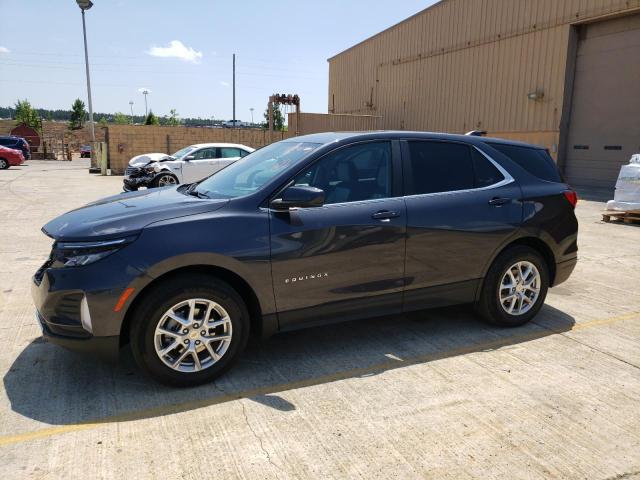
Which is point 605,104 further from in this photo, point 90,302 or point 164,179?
point 90,302

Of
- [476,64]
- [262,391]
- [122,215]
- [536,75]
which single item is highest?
[476,64]

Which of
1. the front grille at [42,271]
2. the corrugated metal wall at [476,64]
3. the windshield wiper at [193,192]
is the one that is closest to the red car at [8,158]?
the corrugated metal wall at [476,64]

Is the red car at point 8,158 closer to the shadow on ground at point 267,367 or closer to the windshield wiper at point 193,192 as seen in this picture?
the shadow on ground at point 267,367

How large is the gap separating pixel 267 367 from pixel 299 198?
129cm

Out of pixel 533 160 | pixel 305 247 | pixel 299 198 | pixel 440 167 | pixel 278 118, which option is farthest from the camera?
pixel 278 118

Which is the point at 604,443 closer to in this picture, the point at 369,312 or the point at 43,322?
the point at 369,312

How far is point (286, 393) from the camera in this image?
3.36m

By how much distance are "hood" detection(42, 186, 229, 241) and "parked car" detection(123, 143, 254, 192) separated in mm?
11638

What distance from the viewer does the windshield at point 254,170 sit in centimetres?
379

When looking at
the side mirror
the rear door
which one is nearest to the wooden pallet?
the rear door

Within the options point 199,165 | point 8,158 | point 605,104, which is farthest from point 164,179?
point 8,158

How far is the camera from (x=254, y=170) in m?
4.12

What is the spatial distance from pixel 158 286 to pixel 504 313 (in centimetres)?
299

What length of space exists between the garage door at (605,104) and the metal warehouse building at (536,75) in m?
0.03
